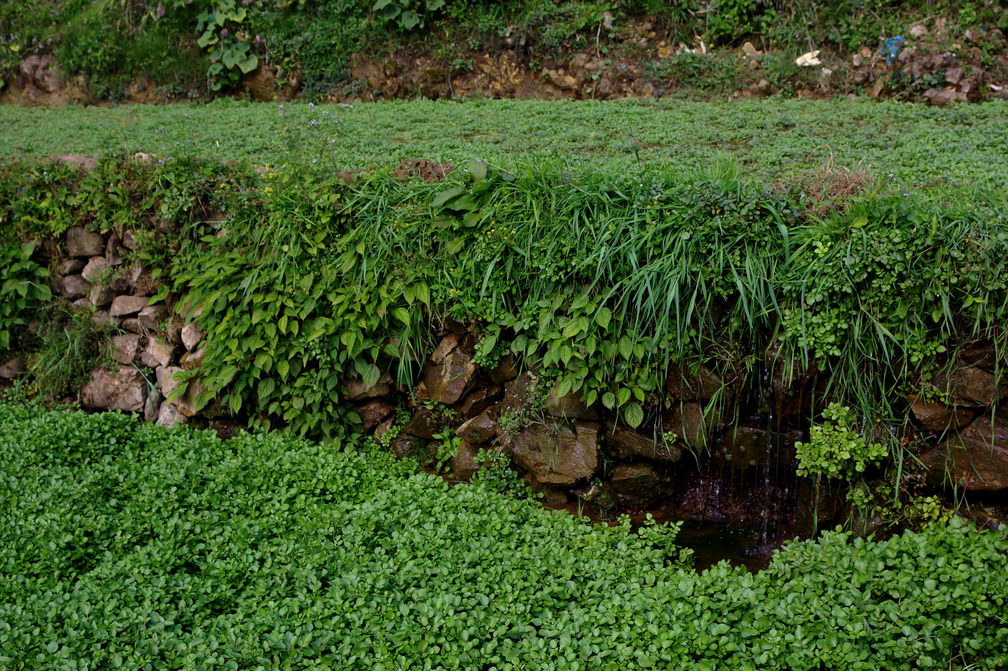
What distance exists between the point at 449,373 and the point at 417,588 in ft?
5.77

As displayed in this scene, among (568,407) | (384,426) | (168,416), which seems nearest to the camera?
(568,407)

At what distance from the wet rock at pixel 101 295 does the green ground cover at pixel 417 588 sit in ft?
6.29

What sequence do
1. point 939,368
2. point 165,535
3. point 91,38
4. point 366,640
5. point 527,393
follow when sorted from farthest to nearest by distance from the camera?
point 91,38
point 527,393
point 939,368
point 165,535
point 366,640

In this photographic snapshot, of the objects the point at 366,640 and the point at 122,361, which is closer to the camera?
the point at 366,640

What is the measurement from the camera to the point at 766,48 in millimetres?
8469

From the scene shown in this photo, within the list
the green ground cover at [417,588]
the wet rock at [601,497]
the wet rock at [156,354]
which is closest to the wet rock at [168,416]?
the wet rock at [156,354]

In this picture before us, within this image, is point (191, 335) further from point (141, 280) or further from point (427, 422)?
point (427, 422)

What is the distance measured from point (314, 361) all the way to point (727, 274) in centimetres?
266

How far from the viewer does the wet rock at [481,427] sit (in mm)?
4633

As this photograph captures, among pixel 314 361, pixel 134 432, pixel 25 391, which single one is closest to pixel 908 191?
pixel 314 361

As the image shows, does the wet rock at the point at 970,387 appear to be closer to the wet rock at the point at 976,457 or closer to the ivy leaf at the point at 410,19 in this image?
the wet rock at the point at 976,457

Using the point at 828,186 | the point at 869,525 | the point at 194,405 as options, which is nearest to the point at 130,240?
the point at 194,405

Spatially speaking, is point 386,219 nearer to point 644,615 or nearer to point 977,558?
point 644,615

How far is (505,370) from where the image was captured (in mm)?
4590
